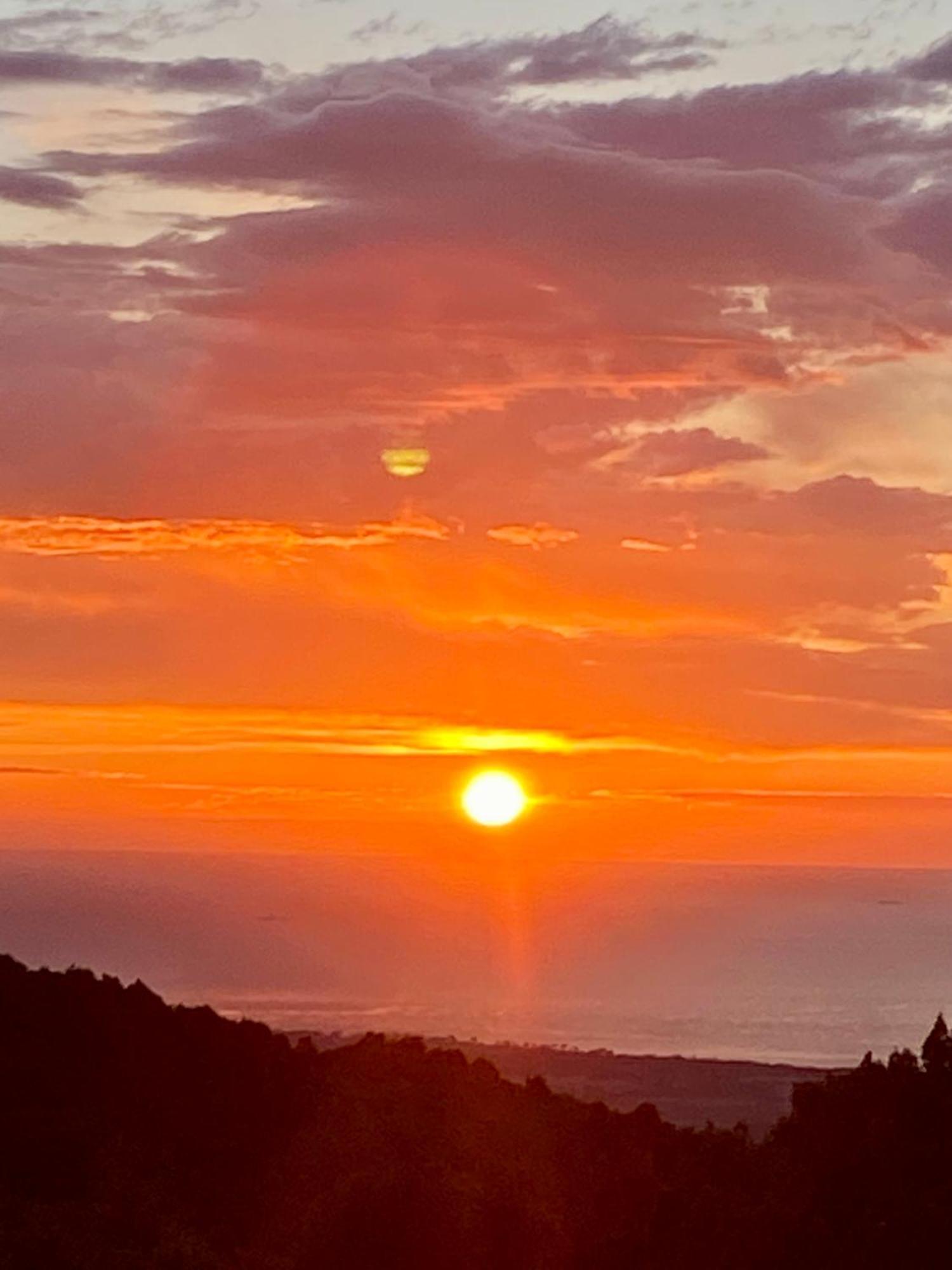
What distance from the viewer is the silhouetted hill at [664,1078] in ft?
244

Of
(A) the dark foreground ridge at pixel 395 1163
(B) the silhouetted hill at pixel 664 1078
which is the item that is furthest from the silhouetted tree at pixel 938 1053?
(B) the silhouetted hill at pixel 664 1078

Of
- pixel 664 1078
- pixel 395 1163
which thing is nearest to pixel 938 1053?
pixel 395 1163

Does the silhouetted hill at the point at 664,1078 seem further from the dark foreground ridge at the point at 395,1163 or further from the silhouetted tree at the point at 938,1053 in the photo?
the silhouetted tree at the point at 938,1053

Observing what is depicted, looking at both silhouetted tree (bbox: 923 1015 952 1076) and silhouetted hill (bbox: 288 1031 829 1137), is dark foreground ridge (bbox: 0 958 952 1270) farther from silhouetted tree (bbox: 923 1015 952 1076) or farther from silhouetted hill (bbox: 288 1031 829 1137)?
silhouetted hill (bbox: 288 1031 829 1137)

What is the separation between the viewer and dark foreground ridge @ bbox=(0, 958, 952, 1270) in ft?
76.8

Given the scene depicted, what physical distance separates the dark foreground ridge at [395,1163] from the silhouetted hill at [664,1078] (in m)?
36.6

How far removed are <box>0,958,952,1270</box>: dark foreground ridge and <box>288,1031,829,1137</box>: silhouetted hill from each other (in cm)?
3663

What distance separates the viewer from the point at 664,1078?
89.8 m

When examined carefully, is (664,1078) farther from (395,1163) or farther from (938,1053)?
(395,1163)

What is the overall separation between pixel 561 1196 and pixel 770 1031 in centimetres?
11438

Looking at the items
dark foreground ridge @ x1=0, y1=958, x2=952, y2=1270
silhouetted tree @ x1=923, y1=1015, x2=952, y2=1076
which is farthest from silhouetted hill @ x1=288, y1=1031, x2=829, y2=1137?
silhouetted tree @ x1=923, y1=1015, x2=952, y2=1076

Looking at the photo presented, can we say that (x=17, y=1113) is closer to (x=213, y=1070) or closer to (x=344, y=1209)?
(x=213, y=1070)

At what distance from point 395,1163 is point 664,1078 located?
67.1m

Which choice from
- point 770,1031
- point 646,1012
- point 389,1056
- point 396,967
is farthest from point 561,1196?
point 396,967
